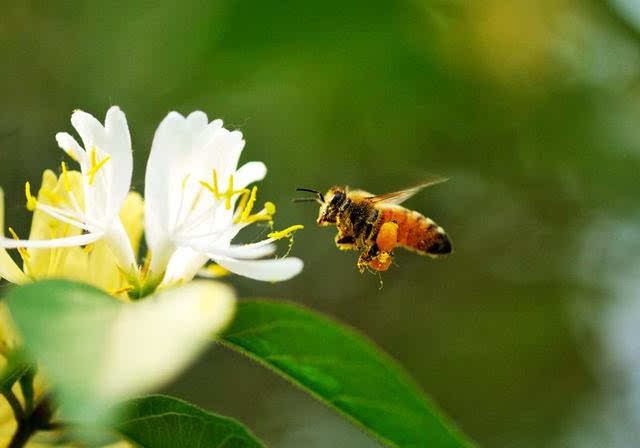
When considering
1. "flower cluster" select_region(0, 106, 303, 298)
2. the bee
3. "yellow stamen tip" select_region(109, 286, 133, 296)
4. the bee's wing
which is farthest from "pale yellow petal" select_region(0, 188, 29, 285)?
the bee's wing

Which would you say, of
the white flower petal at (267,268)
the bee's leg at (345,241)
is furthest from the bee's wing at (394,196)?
the white flower petal at (267,268)

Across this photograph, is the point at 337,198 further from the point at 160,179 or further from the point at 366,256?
the point at 160,179

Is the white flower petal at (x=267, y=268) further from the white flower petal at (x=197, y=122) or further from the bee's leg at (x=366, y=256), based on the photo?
the bee's leg at (x=366, y=256)

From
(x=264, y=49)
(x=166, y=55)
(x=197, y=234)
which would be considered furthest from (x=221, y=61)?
(x=197, y=234)

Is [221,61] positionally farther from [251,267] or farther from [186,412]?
[186,412]

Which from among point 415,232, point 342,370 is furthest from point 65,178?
point 415,232

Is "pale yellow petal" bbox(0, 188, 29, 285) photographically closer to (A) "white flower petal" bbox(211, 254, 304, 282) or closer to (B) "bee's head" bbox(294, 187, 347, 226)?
(A) "white flower petal" bbox(211, 254, 304, 282)

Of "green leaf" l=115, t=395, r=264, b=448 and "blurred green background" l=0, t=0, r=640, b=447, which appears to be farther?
"blurred green background" l=0, t=0, r=640, b=447
